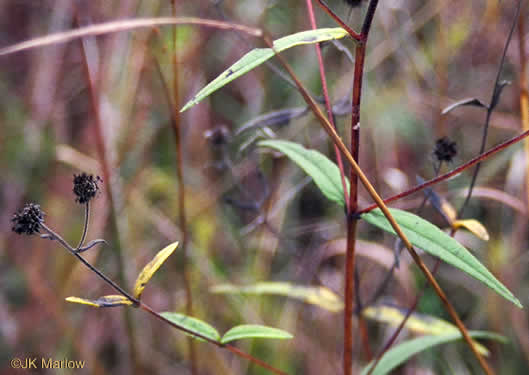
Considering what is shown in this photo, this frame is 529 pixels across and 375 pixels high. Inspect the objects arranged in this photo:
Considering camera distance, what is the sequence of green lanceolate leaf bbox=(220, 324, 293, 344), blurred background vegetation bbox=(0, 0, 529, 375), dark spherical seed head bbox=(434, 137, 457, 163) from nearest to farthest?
1. green lanceolate leaf bbox=(220, 324, 293, 344)
2. dark spherical seed head bbox=(434, 137, 457, 163)
3. blurred background vegetation bbox=(0, 0, 529, 375)

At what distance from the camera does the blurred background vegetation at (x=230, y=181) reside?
1.45 m

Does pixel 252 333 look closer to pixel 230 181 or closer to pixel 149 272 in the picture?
pixel 149 272

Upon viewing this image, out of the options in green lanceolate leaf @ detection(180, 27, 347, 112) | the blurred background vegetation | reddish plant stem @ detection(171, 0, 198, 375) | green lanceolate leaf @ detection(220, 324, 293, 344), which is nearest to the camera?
green lanceolate leaf @ detection(180, 27, 347, 112)

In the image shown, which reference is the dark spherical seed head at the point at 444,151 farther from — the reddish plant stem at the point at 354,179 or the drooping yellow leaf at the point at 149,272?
the drooping yellow leaf at the point at 149,272

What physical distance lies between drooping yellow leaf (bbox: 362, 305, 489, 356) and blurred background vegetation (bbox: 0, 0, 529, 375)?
0.36 m

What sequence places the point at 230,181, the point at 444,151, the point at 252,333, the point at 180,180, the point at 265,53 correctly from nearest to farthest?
the point at 265,53
the point at 252,333
the point at 444,151
the point at 180,180
the point at 230,181

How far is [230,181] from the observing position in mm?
1722

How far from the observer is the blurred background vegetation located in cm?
145

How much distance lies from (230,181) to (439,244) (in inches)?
45.8

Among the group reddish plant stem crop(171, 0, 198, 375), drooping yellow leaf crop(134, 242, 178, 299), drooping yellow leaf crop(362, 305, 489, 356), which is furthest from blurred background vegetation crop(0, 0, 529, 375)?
drooping yellow leaf crop(134, 242, 178, 299)

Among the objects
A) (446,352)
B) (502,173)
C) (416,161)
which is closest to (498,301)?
(446,352)

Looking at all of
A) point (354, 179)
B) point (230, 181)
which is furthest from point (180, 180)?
point (230, 181)

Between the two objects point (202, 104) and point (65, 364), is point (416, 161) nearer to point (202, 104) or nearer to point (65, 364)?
point (202, 104)

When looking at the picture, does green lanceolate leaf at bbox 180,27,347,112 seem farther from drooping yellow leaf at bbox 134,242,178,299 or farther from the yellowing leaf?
the yellowing leaf
